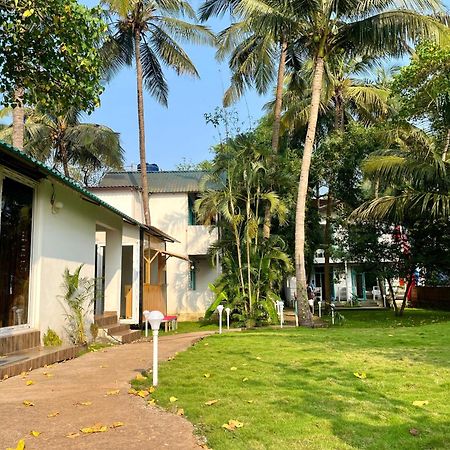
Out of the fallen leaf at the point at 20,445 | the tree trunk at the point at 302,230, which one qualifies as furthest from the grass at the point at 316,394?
the tree trunk at the point at 302,230

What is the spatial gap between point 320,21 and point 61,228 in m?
10.0

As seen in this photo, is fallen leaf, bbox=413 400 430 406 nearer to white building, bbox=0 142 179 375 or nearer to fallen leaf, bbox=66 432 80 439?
fallen leaf, bbox=66 432 80 439

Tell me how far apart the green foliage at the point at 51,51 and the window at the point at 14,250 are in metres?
1.55

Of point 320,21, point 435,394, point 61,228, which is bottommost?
point 435,394

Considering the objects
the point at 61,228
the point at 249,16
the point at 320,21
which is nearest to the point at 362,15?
the point at 320,21

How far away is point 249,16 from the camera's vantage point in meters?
15.4

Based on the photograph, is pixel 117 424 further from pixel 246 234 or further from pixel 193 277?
pixel 193 277

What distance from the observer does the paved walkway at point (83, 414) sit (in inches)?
156

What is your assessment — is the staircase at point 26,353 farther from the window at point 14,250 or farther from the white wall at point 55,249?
the white wall at point 55,249

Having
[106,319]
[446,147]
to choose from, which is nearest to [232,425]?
[106,319]

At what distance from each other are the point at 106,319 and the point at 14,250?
478cm

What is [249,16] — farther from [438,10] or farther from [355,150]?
[355,150]

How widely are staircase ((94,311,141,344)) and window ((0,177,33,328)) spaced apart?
3420 mm

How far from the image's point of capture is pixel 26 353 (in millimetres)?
7910
